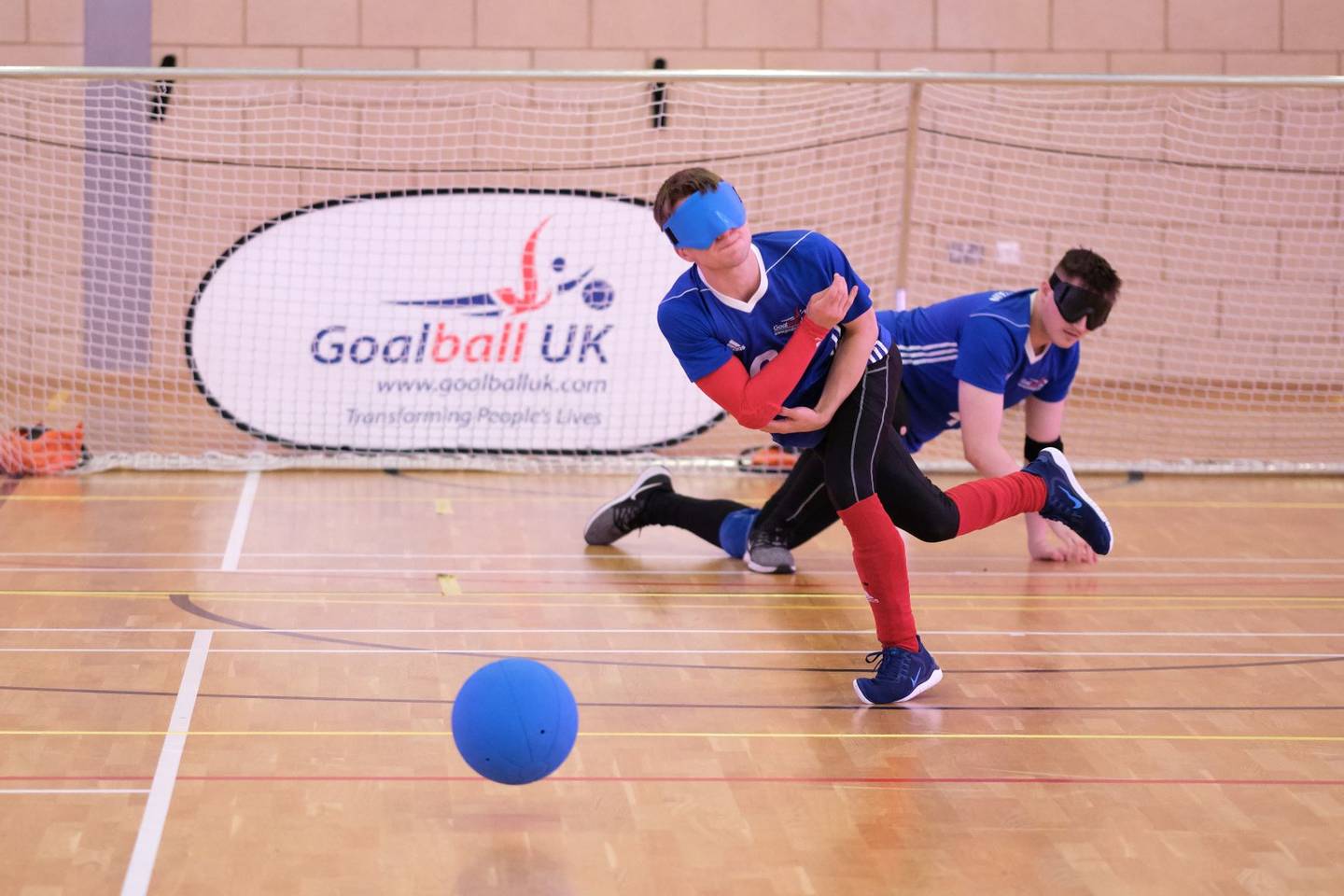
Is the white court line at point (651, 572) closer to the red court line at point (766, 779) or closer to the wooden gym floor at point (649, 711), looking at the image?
the wooden gym floor at point (649, 711)

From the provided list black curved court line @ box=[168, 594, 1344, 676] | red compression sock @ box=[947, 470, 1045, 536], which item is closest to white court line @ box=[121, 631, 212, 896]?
black curved court line @ box=[168, 594, 1344, 676]

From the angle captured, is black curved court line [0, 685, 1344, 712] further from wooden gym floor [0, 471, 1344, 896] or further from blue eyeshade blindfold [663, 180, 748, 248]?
blue eyeshade blindfold [663, 180, 748, 248]

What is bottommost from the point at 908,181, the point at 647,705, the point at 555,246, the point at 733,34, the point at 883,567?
the point at 647,705

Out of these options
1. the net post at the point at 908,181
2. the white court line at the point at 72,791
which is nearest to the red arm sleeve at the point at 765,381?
the white court line at the point at 72,791

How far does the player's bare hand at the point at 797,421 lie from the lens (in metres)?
3.67

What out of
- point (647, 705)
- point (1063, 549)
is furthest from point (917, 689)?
point (1063, 549)

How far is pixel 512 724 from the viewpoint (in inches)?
115

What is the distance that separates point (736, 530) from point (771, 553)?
186mm

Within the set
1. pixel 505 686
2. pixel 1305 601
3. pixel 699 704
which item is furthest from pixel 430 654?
pixel 1305 601

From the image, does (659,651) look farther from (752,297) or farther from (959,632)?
(752,297)

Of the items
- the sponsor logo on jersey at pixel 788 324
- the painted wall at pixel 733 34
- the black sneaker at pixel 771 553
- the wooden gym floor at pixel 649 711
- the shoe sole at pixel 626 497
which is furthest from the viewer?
the painted wall at pixel 733 34

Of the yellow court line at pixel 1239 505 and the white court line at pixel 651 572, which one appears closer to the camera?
the white court line at pixel 651 572

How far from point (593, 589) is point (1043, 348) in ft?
5.39

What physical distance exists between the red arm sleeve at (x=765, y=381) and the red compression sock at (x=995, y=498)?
71cm
